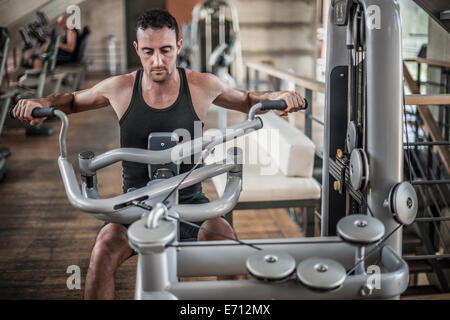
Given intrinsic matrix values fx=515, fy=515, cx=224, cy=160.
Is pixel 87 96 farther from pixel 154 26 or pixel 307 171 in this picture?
pixel 307 171

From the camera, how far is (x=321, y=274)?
106 cm

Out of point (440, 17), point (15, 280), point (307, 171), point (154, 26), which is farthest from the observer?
point (440, 17)

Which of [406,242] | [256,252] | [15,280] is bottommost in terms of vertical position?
[406,242]

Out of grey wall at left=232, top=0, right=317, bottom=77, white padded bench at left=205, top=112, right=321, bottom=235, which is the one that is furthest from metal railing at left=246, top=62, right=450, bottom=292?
grey wall at left=232, top=0, right=317, bottom=77

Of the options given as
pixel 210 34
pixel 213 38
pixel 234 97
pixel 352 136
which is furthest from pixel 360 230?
pixel 213 38

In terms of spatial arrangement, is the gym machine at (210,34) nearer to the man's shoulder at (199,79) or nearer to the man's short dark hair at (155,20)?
the man's shoulder at (199,79)

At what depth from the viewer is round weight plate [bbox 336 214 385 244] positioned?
1.11 m

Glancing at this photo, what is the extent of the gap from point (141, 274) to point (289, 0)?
8.68 metres

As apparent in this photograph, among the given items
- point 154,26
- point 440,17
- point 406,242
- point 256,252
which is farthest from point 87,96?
point 406,242

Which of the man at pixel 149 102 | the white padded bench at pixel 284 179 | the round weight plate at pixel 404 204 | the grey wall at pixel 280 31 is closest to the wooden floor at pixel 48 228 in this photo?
the white padded bench at pixel 284 179

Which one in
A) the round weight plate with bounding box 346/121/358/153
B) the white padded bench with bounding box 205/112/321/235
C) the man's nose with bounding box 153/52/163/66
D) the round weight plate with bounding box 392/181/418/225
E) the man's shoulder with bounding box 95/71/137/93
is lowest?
the white padded bench with bounding box 205/112/321/235

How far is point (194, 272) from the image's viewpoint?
1.26 metres

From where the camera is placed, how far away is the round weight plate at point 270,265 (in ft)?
3.48

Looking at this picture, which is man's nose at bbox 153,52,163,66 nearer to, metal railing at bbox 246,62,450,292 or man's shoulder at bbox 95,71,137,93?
man's shoulder at bbox 95,71,137,93
